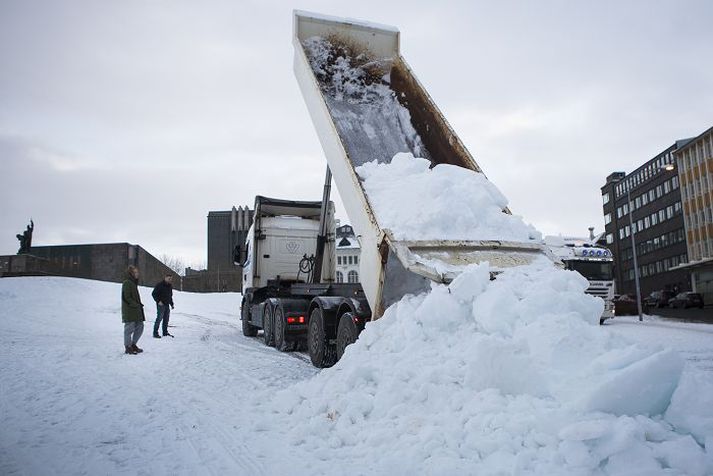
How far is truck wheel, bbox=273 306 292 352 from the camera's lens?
9.19 metres

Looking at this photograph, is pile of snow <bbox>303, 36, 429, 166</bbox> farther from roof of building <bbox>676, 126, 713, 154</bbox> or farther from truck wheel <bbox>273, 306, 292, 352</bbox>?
roof of building <bbox>676, 126, 713, 154</bbox>

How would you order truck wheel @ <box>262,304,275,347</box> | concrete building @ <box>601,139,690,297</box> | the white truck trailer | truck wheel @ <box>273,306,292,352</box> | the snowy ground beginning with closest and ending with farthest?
the snowy ground, truck wheel @ <box>273,306,292,352</box>, truck wheel @ <box>262,304,275,347</box>, the white truck trailer, concrete building @ <box>601,139,690,297</box>

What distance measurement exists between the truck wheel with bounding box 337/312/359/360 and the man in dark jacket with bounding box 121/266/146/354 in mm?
4099

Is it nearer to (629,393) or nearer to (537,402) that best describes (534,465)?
(537,402)

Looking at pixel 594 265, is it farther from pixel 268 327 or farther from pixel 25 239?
pixel 25 239

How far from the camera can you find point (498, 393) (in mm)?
3439

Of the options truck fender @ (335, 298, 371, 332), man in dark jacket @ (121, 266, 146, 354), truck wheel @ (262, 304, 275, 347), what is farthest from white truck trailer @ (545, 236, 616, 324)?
man in dark jacket @ (121, 266, 146, 354)

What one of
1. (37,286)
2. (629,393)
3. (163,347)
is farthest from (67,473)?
(37,286)

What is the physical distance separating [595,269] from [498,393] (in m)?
16.4

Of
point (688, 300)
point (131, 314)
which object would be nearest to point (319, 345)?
point (131, 314)

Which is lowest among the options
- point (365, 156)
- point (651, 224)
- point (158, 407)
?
point (158, 407)

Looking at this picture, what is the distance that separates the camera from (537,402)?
3207 mm

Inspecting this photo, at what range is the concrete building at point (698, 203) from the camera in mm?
41906

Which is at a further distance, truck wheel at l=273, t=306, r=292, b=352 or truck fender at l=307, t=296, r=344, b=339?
truck wheel at l=273, t=306, r=292, b=352
